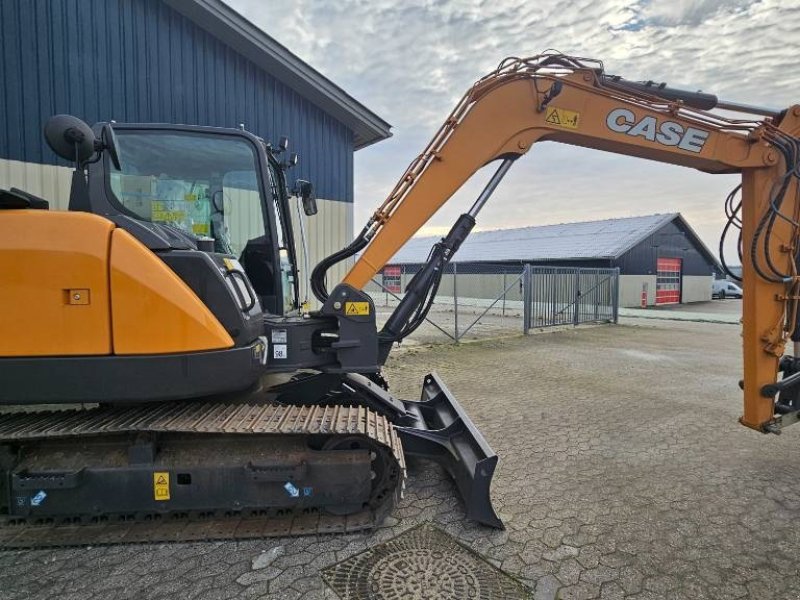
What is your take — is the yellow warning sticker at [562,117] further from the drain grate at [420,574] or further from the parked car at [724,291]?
the parked car at [724,291]

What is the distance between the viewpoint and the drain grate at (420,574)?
261 cm

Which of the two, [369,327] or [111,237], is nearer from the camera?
[111,237]

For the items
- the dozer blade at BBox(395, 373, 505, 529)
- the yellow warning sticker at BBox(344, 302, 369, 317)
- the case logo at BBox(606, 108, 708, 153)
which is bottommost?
the dozer blade at BBox(395, 373, 505, 529)

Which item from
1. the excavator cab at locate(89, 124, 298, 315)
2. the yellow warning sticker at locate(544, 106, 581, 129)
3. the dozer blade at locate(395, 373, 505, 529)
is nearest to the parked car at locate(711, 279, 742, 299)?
the yellow warning sticker at locate(544, 106, 581, 129)

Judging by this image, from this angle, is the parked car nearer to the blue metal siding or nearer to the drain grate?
the blue metal siding

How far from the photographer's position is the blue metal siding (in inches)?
254

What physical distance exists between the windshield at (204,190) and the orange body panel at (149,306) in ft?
1.98

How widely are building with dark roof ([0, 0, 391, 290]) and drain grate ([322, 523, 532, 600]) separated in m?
6.88

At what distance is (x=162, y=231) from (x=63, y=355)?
977 mm

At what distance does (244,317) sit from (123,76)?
641 cm

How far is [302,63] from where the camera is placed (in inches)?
339

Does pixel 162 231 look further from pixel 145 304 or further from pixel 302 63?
pixel 302 63

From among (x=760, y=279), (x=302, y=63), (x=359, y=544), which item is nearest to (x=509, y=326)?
(x=302, y=63)

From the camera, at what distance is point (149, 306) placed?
285 cm
